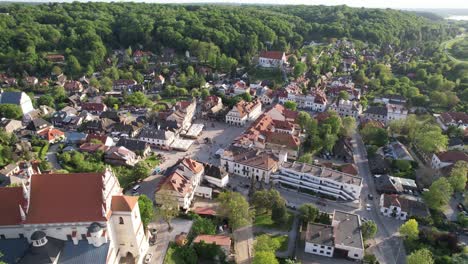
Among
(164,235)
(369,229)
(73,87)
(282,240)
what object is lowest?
(282,240)

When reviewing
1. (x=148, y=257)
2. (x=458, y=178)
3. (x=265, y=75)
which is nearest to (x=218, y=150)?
(x=148, y=257)

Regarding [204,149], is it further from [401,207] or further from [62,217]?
[401,207]

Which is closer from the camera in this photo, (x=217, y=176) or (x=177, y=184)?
(x=177, y=184)

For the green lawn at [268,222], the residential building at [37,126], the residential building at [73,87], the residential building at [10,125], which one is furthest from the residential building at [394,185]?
the residential building at [73,87]

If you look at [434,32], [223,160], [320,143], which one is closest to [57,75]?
[223,160]

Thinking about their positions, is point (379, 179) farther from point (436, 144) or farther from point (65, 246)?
point (65, 246)

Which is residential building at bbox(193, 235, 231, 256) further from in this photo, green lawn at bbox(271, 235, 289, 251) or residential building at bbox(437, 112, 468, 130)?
residential building at bbox(437, 112, 468, 130)
